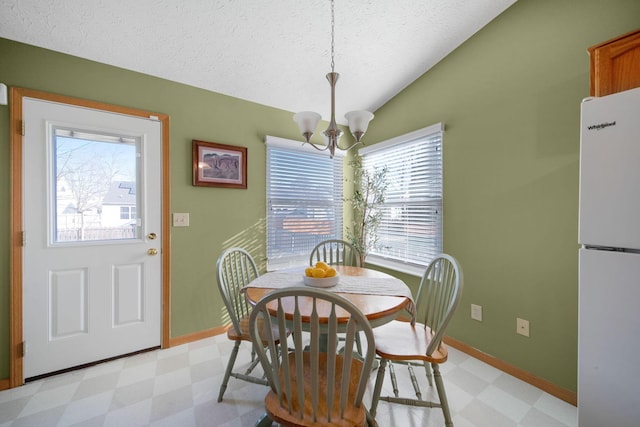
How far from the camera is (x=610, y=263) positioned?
1128 mm

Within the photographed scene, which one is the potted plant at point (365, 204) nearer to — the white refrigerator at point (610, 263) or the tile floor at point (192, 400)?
the tile floor at point (192, 400)

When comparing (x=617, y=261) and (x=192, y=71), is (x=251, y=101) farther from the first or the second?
(x=617, y=261)

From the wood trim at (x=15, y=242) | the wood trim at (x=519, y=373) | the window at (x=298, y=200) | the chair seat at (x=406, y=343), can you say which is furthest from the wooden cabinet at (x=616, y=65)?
the wood trim at (x=15, y=242)

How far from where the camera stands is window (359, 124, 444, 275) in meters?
2.50

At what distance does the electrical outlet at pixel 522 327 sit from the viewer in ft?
6.14

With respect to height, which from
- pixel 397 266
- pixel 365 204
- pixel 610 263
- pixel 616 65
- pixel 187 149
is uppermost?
pixel 616 65

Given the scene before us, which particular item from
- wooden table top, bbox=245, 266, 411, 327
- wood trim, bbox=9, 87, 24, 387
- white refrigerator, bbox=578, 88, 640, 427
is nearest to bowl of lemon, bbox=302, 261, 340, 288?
wooden table top, bbox=245, 266, 411, 327

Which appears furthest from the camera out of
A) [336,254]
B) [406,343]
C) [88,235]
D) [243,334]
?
[336,254]

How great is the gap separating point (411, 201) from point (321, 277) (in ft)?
5.03

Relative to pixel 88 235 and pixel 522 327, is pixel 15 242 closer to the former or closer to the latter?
pixel 88 235

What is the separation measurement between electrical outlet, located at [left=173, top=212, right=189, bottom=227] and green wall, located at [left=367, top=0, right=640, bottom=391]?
7.63 ft

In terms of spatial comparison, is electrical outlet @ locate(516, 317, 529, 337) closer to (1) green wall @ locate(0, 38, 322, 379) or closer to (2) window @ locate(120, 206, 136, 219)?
(1) green wall @ locate(0, 38, 322, 379)

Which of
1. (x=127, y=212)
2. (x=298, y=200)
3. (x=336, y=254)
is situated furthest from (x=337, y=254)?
(x=127, y=212)

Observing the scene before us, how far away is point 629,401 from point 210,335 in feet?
8.92
